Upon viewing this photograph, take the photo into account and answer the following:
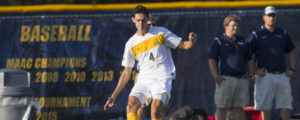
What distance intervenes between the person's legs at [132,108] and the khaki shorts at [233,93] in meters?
2.04

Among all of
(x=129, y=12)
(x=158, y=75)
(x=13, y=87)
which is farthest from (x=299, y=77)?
(x=13, y=87)

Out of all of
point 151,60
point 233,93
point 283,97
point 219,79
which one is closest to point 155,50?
point 151,60

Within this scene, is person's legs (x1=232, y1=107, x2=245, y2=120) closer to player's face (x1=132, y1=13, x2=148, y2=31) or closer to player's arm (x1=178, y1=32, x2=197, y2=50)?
player's arm (x1=178, y1=32, x2=197, y2=50)

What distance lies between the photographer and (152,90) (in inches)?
309

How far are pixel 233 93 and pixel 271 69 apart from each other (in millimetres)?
689

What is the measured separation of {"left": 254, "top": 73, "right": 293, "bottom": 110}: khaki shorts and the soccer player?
6.94 feet

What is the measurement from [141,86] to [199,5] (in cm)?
331

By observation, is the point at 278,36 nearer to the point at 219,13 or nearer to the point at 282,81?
the point at 282,81

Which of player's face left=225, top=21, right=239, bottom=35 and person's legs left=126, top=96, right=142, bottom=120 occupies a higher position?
player's face left=225, top=21, right=239, bottom=35

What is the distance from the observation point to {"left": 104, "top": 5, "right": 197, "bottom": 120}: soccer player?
777 cm

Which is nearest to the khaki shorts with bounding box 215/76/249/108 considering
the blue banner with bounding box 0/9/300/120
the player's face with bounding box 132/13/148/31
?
the blue banner with bounding box 0/9/300/120

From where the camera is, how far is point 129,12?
35.7 feet

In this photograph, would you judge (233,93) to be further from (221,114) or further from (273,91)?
(273,91)

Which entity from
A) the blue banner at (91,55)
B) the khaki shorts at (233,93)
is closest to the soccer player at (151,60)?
the khaki shorts at (233,93)
